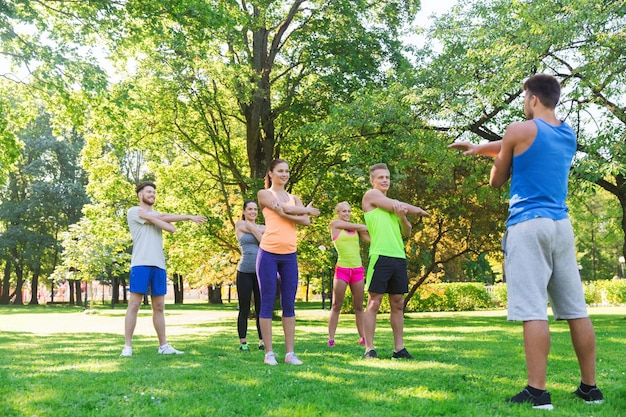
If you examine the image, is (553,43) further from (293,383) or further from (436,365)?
(293,383)

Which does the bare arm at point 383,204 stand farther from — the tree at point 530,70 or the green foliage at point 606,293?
the green foliage at point 606,293

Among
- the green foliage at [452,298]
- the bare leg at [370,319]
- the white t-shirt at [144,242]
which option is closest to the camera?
the bare leg at [370,319]

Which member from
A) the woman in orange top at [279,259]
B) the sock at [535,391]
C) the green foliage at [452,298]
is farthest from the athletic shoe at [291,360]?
the green foliage at [452,298]

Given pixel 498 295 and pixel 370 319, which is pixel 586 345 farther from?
pixel 498 295

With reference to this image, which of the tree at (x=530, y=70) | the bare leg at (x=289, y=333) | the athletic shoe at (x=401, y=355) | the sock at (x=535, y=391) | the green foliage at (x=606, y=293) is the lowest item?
the green foliage at (x=606, y=293)

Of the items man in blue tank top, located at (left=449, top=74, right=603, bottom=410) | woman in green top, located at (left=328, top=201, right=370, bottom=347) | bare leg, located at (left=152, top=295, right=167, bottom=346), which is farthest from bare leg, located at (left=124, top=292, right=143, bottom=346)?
man in blue tank top, located at (left=449, top=74, right=603, bottom=410)

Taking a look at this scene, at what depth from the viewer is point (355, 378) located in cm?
479

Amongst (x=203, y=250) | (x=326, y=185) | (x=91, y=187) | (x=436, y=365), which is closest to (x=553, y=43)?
(x=326, y=185)

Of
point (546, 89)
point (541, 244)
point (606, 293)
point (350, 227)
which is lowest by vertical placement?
point (606, 293)

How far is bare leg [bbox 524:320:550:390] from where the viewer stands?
3.78 metres

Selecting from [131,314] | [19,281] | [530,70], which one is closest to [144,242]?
[131,314]

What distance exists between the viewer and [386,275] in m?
6.26

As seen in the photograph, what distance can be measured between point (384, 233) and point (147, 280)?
2.98 m

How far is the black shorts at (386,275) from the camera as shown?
A: 245 inches
